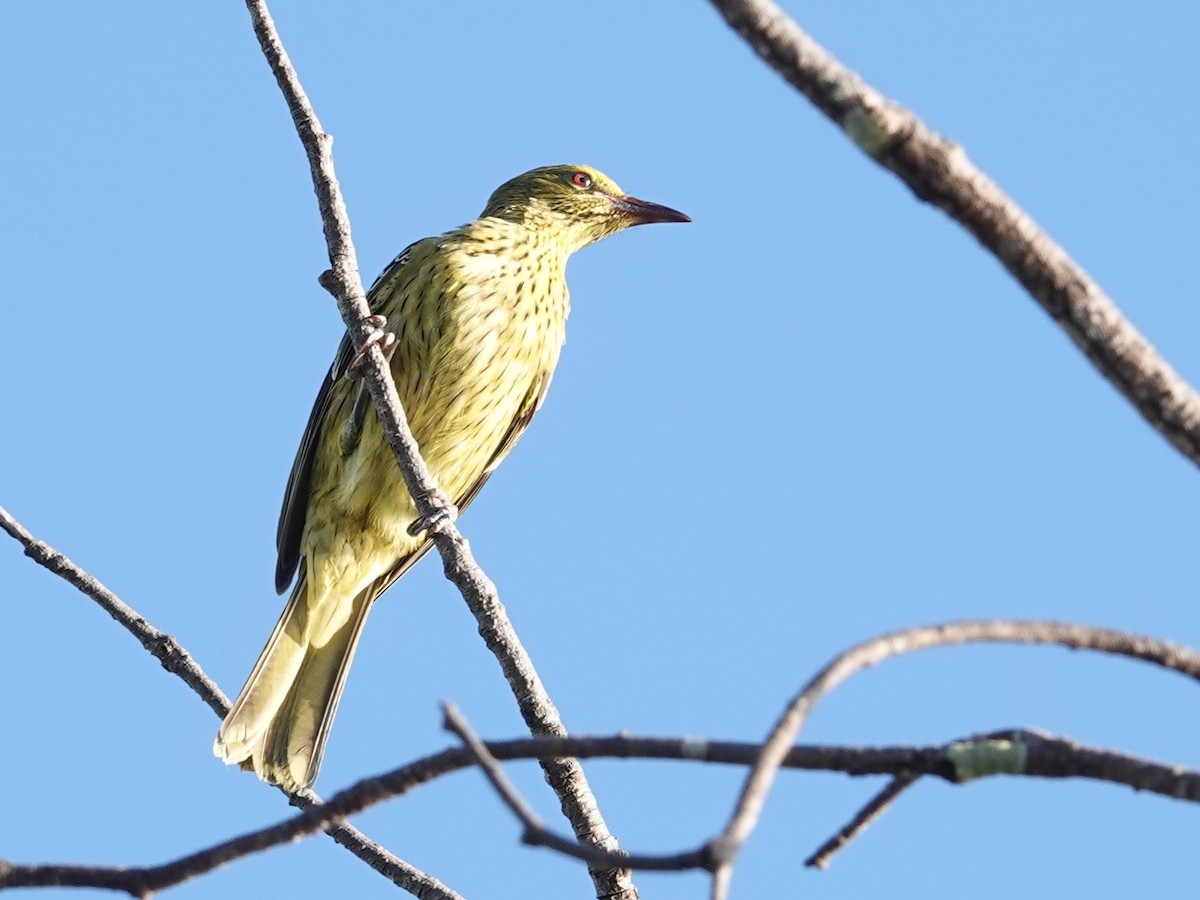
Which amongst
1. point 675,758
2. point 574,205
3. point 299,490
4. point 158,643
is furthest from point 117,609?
point 574,205

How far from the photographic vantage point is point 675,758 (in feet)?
4.89

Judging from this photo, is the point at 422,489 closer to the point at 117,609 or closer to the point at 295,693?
the point at 117,609

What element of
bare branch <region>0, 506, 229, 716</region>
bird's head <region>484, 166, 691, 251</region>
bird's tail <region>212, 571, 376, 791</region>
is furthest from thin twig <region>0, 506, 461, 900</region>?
bird's head <region>484, 166, 691, 251</region>

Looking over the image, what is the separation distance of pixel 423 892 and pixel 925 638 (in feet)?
6.89

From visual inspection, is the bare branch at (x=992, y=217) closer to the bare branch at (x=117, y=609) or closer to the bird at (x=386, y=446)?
the bare branch at (x=117, y=609)

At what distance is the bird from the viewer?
5215 mm

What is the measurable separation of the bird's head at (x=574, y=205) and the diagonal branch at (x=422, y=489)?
2358mm

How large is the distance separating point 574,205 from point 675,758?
5.21 meters

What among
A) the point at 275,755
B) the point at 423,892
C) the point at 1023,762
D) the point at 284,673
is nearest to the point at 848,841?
the point at 1023,762

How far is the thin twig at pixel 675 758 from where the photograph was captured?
4.84 ft

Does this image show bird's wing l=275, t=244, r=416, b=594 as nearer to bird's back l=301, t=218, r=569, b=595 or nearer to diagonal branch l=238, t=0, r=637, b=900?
bird's back l=301, t=218, r=569, b=595

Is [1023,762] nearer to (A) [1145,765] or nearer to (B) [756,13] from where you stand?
(A) [1145,765]

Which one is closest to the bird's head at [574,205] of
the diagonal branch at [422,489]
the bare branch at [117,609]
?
the diagonal branch at [422,489]

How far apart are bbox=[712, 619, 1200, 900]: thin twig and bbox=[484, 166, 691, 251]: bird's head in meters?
4.95
